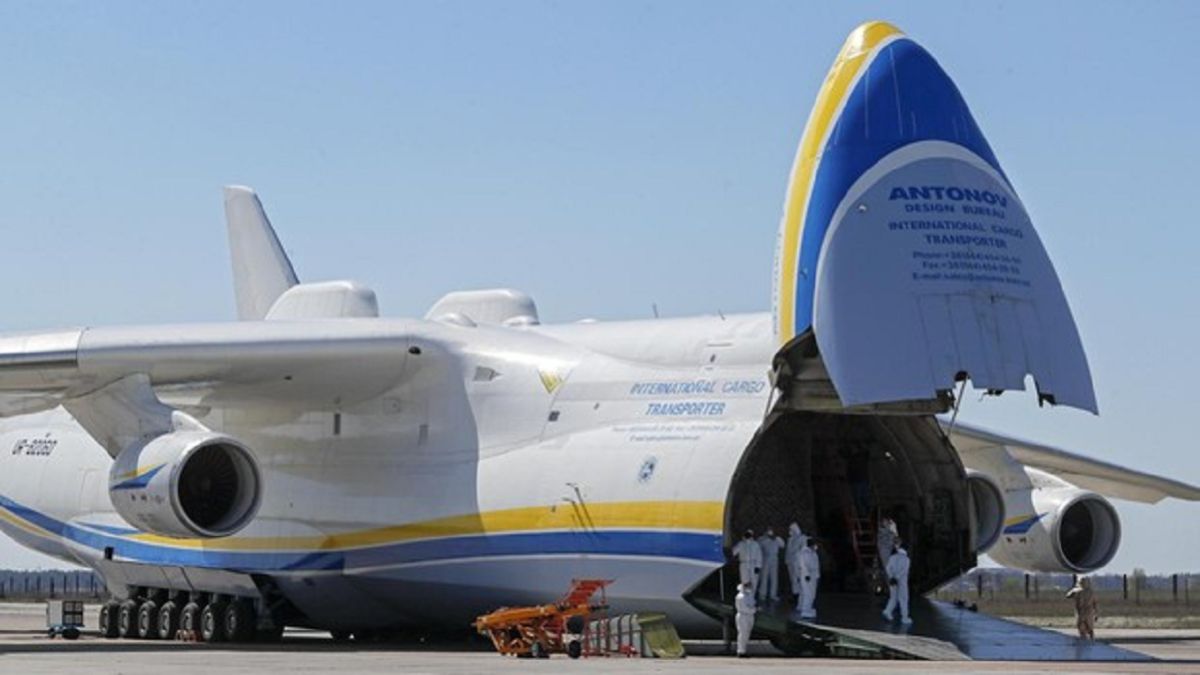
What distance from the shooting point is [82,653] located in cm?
1848

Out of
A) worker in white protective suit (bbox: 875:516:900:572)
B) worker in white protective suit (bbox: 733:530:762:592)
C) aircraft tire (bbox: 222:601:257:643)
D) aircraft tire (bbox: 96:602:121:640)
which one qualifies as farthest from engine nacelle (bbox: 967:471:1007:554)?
aircraft tire (bbox: 96:602:121:640)

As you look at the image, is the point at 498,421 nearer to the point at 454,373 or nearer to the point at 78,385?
the point at 454,373

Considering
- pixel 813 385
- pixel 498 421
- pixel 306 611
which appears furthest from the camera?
pixel 306 611

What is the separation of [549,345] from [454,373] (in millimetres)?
979

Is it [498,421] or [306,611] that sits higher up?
[498,421]

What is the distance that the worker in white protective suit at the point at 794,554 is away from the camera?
18.9 meters

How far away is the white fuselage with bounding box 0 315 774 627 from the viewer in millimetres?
19141

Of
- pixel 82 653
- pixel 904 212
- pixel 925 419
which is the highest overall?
pixel 904 212

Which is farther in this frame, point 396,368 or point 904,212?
point 396,368

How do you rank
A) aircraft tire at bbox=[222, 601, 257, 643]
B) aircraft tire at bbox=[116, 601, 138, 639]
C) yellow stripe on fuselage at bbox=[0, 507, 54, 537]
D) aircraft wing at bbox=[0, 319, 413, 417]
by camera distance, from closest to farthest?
aircraft wing at bbox=[0, 319, 413, 417]
aircraft tire at bbox=[222, 601, 257, 643]
aircraft tire at bbox=[116, 601, 138, 639]
yellow stripe on fuselage at bbox=[0, 507, 54, 537]

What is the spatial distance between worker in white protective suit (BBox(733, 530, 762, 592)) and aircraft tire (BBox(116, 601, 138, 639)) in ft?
27.1

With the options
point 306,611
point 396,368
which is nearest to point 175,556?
point 306,611

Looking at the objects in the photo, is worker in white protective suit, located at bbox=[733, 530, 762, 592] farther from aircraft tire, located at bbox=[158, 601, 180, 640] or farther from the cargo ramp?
aircraft tire, located at bbox=[158, 601, 180, 640]

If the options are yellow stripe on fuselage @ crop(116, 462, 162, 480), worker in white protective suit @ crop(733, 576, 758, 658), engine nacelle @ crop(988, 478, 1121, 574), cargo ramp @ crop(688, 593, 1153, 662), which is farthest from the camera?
engine nacelle @ crop(988, 478, 1121, 574)
